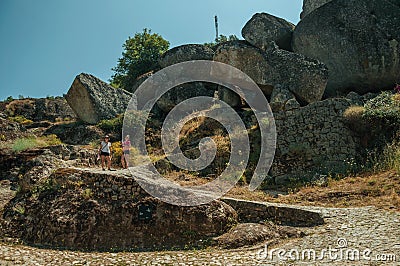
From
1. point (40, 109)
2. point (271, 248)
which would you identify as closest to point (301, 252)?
point (271, 248)

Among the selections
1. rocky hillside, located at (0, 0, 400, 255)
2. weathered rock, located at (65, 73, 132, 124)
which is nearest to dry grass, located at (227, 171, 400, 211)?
rocky hillside, located at (0, 0, 400, 255)

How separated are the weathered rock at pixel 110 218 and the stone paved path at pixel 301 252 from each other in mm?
575

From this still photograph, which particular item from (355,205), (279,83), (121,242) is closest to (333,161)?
(355,205)

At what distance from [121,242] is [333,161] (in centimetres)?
756

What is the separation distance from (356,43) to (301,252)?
12.7 meters

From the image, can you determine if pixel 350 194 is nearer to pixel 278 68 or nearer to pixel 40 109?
pixel 278 68

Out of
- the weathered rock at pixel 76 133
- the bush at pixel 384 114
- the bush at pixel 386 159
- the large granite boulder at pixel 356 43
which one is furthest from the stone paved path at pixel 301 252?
A: the weathered rock at pixel 76 133

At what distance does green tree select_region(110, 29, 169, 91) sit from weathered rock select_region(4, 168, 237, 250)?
58.8 feet

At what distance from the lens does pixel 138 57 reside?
2905 cm

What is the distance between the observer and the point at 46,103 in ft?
81.6

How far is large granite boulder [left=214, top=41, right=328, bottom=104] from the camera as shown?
1586cm

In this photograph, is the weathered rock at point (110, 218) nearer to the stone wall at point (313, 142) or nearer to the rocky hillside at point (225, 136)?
the rocky hillside at point (225, 136)

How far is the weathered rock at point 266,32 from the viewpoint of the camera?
65.9 feet

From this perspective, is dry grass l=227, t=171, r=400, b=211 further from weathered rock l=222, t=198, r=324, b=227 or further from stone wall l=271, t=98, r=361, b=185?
stone wall l=271, t=98, r=361, b=185
